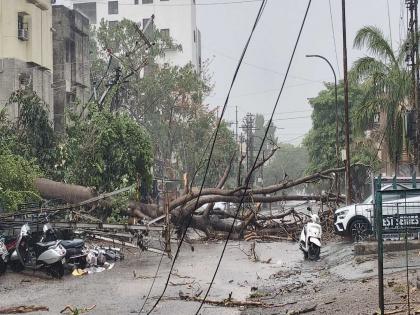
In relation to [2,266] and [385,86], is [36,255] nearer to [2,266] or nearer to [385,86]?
[2,266]

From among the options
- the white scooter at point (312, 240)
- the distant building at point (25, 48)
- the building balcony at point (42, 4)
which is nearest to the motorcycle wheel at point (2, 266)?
the white scooter at point (312, 240)

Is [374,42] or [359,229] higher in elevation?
[374,42]

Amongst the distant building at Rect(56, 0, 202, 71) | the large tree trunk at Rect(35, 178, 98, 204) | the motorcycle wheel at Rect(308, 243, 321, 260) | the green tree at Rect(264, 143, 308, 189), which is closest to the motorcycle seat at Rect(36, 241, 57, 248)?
the large tree trunk at Rect(35, 178, 98, 204)

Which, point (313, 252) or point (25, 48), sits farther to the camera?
point (25, 48)

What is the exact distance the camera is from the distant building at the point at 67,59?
37.5 metres

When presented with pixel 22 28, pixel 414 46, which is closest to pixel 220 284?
pixel 414 46

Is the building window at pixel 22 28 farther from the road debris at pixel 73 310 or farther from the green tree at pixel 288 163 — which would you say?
the green tree at pixel 288 163

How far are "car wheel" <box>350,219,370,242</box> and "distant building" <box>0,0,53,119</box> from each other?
16.2 meters

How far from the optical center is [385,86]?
2917 cm

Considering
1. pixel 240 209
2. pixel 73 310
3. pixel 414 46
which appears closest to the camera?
pixel 73 310

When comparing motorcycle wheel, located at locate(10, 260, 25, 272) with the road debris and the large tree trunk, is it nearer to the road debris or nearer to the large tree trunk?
the road debris

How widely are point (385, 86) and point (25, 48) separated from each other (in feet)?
56.4

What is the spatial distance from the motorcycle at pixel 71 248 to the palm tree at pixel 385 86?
17.0m

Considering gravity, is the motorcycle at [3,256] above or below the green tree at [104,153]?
below
